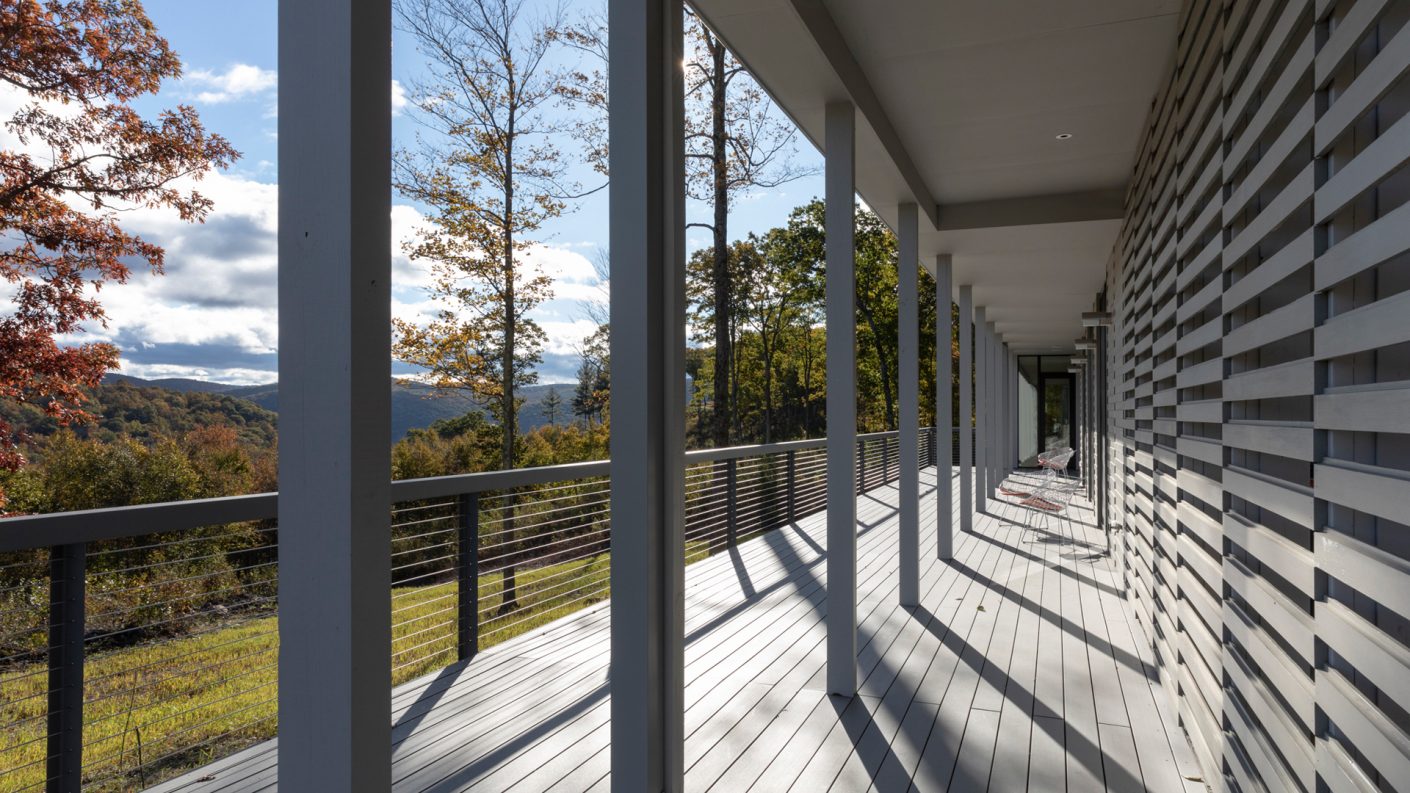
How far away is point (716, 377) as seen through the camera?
45.4ft

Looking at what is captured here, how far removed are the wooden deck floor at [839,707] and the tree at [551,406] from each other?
4.60 metres

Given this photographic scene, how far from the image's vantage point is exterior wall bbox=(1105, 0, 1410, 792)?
109 centimetres

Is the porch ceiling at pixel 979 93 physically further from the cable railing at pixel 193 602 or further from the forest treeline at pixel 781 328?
the forest treeline at pixel 781 328

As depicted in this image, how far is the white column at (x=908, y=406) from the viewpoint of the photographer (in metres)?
4.98

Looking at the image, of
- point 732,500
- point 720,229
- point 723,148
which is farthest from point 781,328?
point 732,500

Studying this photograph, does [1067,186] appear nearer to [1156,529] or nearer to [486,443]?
[1156,529]

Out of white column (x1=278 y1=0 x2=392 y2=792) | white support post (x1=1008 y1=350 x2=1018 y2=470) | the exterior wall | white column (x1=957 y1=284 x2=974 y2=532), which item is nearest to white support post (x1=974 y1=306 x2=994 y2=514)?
Answer: white column (x1=957 y1=284 x2=974 y2=532)

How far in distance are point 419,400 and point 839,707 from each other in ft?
21.8

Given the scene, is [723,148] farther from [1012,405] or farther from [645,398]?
[645,398]

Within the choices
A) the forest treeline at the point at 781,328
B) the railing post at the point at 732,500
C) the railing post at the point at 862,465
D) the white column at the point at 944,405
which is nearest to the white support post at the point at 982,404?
the railing post at the point at 862,465

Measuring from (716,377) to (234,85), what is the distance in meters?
8.07

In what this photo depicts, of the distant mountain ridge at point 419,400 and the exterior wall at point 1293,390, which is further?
the distant mountain ridge at point 419,400

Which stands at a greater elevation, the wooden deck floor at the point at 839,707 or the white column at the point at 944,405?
the white column at the point at 944,405

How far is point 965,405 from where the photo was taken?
7922 millimetres
